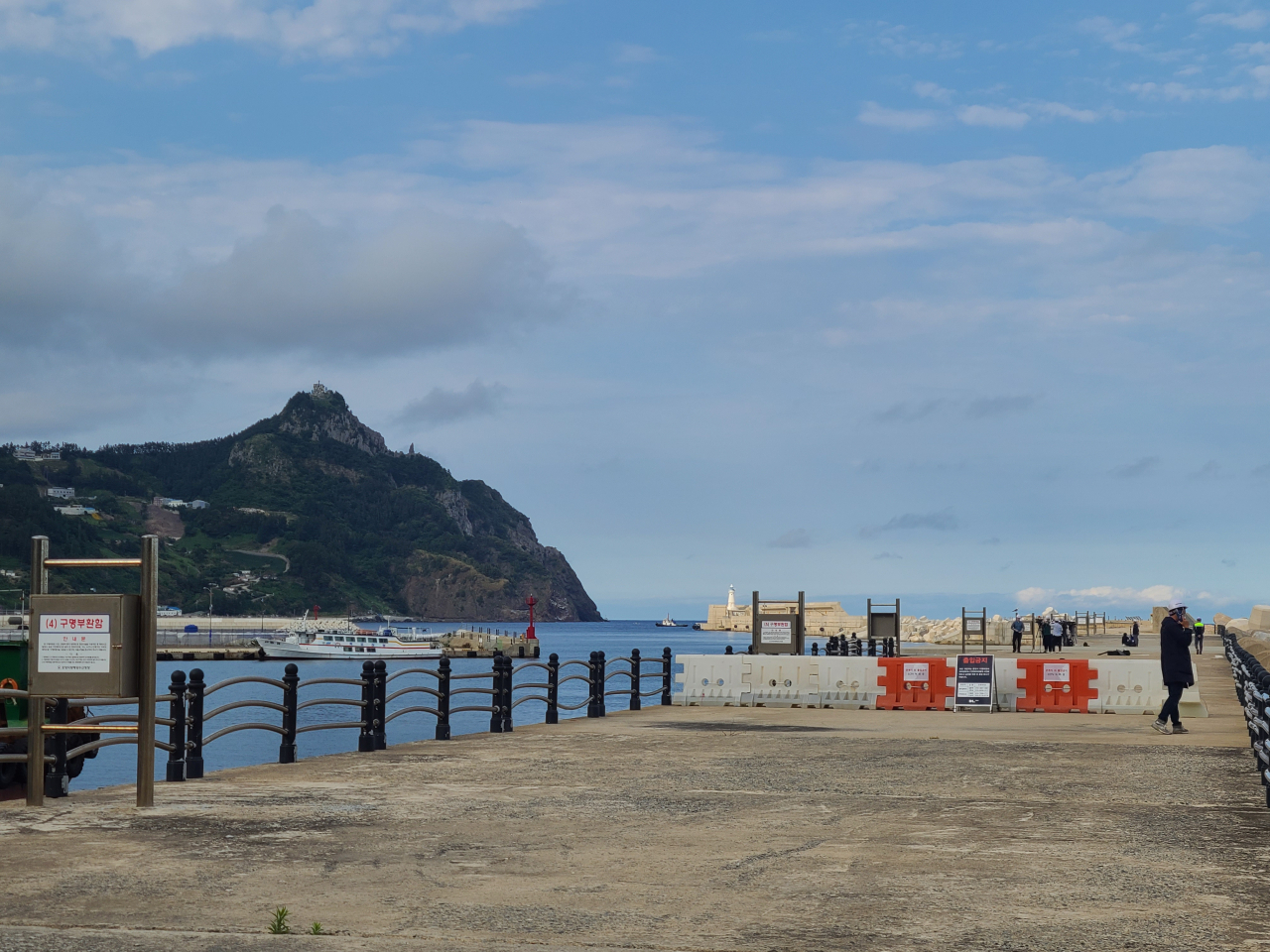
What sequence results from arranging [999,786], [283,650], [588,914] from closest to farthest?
[588,914] → [999,786] → [283,650]

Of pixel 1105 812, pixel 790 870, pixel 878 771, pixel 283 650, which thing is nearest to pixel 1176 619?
pixel 878 771

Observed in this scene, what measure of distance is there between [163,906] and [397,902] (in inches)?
51.7

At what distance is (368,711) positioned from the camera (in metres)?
18.1

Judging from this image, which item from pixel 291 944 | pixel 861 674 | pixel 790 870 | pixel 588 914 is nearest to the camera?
pixel 291 944

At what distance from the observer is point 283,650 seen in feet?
523

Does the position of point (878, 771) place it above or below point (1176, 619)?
below

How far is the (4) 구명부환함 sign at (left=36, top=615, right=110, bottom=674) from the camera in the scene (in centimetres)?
1140

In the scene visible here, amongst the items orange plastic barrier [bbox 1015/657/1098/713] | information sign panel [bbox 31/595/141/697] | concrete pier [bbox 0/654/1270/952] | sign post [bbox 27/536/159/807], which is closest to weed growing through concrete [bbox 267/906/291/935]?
concrete pier [bbox 0/654/1270/952]

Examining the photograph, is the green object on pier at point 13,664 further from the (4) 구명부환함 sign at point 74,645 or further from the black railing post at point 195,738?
the (4) 구명부환함 sign at point 74,645

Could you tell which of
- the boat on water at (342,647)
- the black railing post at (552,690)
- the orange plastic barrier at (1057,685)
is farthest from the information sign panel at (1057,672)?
the boat on water at (342,647)

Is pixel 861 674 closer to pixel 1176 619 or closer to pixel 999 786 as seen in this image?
pixel 1176 619

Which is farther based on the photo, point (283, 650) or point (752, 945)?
point (283, 650)

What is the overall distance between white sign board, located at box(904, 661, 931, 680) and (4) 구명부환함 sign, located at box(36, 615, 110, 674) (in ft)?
62.5

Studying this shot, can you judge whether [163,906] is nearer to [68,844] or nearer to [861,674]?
[68,844]
